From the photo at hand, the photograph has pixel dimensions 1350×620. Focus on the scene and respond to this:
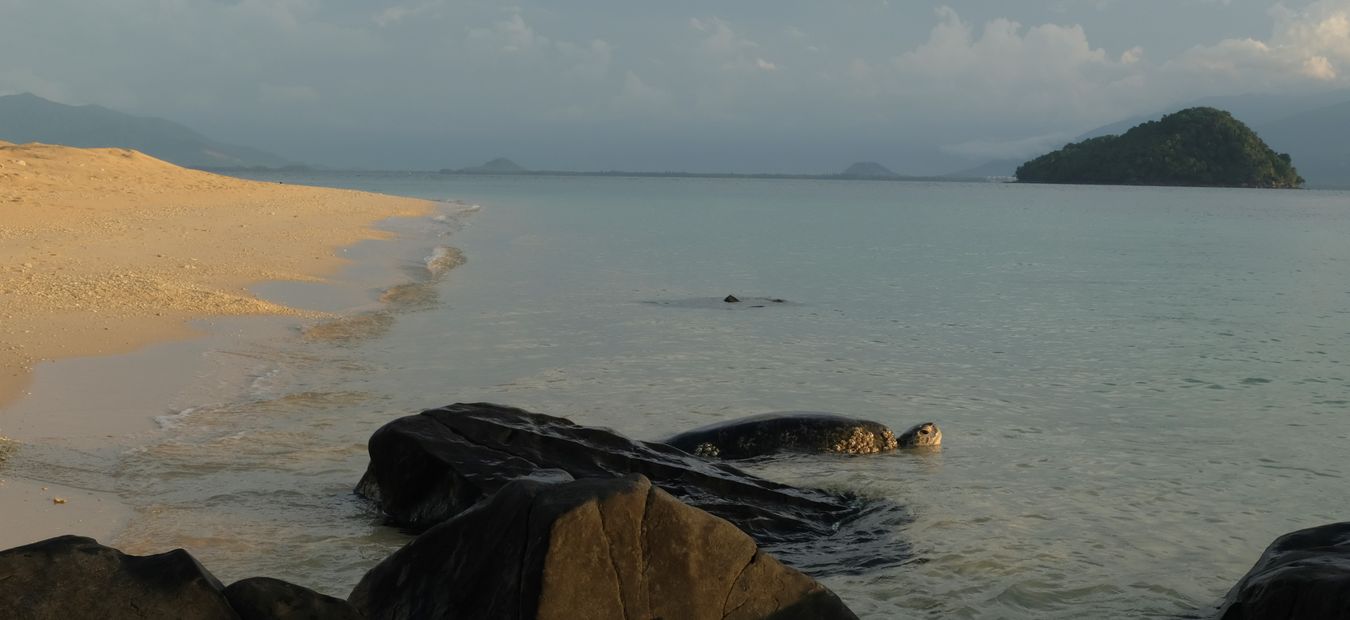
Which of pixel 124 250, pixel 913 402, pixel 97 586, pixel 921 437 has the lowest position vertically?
pixel 913 402

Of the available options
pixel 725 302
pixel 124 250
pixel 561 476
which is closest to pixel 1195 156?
pixel 725 302

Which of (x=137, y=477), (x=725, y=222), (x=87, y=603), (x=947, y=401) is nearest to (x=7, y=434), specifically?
(x=137, y=477)

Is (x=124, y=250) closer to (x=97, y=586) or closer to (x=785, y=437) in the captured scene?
(x=785, y=437)

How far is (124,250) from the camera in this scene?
21.8m

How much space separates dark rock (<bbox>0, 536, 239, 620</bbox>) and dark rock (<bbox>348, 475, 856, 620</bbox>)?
0.97 m

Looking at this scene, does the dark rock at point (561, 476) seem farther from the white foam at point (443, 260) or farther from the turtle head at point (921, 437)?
the white foam at point (443, 260)

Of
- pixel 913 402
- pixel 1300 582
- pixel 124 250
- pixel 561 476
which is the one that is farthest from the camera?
pixel 124 250

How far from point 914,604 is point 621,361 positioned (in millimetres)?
8279

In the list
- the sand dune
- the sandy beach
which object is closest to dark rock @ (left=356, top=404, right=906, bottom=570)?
the sandy beach

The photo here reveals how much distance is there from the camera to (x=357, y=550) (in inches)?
275

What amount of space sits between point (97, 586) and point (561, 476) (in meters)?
3.19

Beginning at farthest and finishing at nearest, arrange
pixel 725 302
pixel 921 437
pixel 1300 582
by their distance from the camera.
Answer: pixel 725 302 < pixel 921 437 < pixel 1300 582

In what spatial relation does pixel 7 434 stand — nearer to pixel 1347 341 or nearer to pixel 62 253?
pixel 62 253

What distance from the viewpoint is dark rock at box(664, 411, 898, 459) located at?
31.5ft
